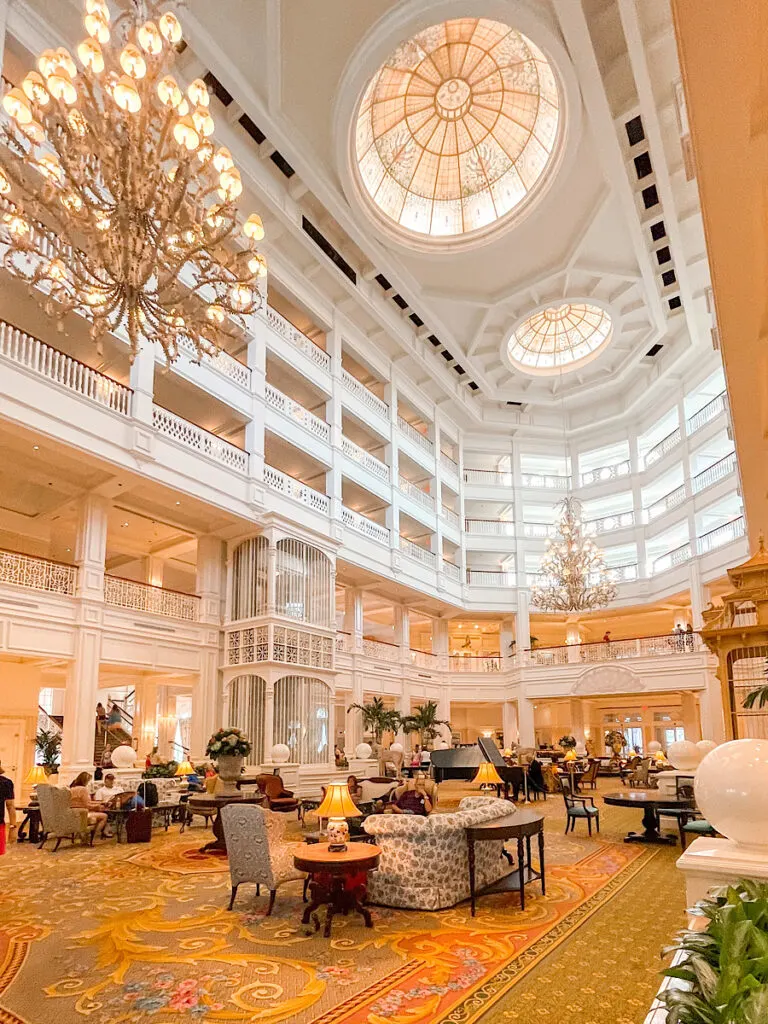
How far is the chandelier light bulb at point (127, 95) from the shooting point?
20.9 feet

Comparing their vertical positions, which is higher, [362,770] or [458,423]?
[458,423]

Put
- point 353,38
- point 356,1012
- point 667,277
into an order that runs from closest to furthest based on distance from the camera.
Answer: point 356,1012, point 353,38, point 667,277

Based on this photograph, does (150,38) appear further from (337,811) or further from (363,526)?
(363,526)

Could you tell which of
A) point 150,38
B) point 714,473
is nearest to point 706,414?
point 714,473

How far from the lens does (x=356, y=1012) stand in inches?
158

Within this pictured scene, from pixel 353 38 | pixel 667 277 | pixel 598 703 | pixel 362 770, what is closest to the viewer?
pixel 353 38

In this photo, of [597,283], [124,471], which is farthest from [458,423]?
[124,471]

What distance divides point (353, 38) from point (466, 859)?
13596 mm

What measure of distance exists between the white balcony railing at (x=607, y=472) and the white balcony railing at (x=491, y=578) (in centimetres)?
460

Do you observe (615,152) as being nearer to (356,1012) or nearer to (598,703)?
(356,1012)

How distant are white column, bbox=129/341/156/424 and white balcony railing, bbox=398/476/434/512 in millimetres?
9845

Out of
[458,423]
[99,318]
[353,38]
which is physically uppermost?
[353,38]

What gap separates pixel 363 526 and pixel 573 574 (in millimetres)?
5819

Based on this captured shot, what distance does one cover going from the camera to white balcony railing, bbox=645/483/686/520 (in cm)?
2319
